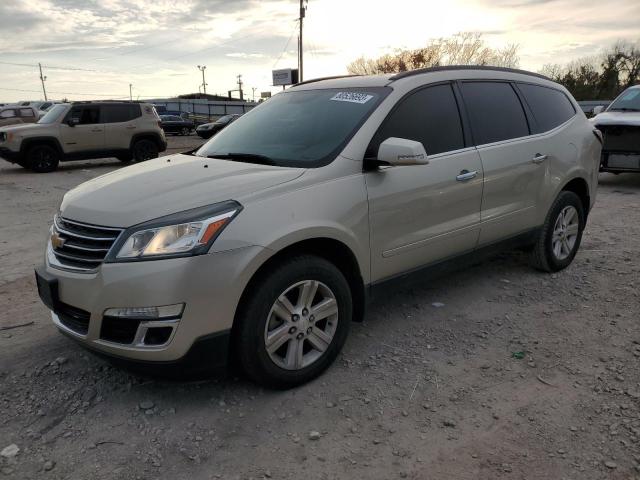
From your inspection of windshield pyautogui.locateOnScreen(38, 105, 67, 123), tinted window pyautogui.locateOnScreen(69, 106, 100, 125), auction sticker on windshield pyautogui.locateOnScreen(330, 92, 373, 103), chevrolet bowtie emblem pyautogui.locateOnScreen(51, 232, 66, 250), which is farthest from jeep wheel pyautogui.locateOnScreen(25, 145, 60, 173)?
auction sticker on windshield pyautogui.locateOnScreen(330, 92, 373, 103)

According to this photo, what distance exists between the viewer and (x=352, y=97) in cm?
360

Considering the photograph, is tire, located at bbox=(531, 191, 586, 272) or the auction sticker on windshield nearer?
the auction sticker on windshield

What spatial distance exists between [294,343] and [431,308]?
62.3 inches

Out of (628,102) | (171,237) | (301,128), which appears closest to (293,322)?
(171,237)

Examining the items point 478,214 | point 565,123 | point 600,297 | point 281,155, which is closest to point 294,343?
point 281,155

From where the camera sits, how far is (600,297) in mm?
4324

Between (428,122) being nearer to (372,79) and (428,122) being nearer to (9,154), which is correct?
(372,79)

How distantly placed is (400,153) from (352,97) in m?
0.74

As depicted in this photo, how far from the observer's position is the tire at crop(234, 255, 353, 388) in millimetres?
2727

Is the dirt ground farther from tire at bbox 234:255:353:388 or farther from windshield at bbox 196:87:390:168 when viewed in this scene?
windshield at bbox 196:87:390:168

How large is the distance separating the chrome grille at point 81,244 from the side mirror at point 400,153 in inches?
59.9

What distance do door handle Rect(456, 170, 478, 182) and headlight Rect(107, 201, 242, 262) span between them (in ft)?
6.01

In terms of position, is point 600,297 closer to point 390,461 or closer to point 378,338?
point 378,338

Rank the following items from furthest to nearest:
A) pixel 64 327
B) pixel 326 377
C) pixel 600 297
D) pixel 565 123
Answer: pixel 565 123 → pixel 600 297 → pixel 326 377 → pixel 64 327
